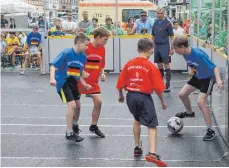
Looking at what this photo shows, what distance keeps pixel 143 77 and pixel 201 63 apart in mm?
1564

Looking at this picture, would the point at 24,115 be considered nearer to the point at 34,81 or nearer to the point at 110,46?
the point at 34,81

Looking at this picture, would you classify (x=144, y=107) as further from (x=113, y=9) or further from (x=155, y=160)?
(x=113, y=9)

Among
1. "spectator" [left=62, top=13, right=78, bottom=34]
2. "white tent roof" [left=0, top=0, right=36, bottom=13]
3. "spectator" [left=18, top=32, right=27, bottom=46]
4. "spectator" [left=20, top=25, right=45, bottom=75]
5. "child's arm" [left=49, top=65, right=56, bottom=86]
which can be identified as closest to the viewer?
"child's arm" [left=49, top=65, right=56, bottom=86]

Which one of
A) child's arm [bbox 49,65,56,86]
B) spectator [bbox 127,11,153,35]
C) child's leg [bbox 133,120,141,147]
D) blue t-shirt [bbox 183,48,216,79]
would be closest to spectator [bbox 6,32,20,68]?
spectator [bbox 127,11,153,35]

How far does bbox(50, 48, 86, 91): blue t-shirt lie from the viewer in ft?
26.7

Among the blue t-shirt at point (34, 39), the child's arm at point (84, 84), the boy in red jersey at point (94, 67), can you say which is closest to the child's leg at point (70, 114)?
the child's arm at point (84, 84)

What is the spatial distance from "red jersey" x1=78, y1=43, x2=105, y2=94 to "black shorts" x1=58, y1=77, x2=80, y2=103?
185 millimetres

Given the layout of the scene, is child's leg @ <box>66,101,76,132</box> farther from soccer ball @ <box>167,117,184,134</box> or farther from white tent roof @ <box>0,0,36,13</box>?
white tent roof @ <box>0,0,36,13</box>

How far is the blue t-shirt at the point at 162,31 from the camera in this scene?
13.8m

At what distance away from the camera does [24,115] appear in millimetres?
10633

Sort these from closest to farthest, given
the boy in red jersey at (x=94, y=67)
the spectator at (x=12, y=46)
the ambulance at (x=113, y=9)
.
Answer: the boy in red jersey at (x=94, y=67), the spectator at (x=12, y=46), the ambulance at (x=113, y=9)

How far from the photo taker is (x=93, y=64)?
28.1 ft

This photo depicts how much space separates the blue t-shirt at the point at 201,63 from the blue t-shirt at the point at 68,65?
1532 millimetres

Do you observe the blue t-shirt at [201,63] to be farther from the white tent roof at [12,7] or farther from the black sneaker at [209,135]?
the white tent roof at [12,7]
